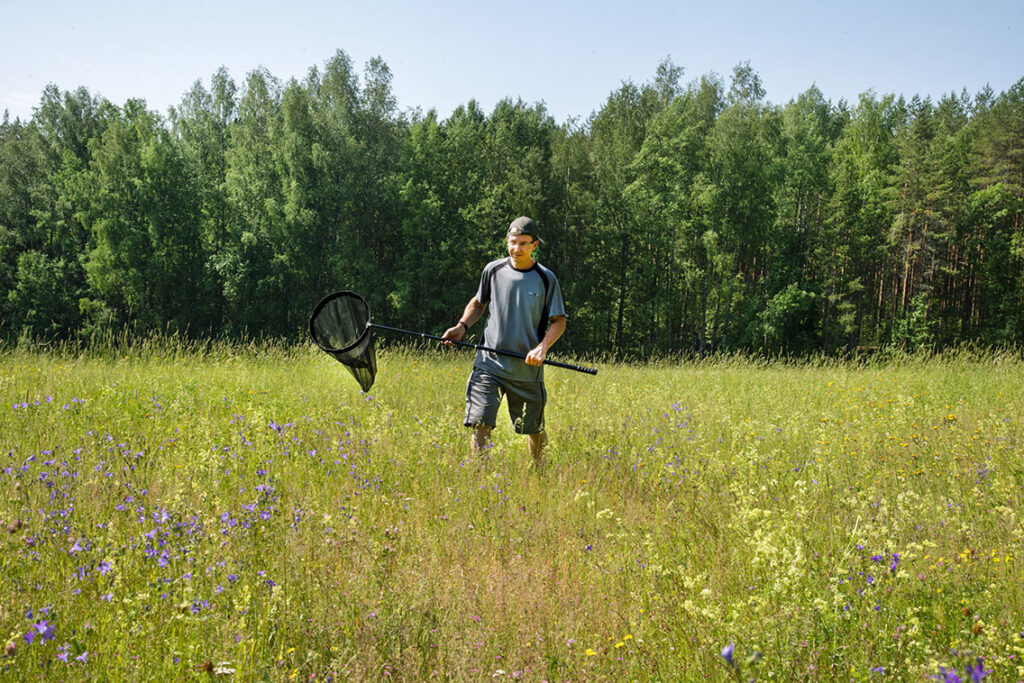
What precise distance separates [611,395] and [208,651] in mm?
6273

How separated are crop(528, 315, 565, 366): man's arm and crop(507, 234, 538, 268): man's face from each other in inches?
17.2

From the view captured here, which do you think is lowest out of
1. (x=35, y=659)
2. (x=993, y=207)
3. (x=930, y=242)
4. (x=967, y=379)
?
(x=35, y=659)

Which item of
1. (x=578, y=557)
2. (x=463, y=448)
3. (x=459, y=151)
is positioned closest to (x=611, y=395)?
(x=463, y=448)

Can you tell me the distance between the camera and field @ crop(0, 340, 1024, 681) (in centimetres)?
219

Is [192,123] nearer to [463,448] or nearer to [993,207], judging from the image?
[463,448]

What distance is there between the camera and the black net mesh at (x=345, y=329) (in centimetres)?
486

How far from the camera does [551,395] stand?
27.0 feet

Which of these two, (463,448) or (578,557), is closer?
(578,557)

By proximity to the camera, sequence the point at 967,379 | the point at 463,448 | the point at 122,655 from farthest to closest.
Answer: the point at 967,379 → the point at 463,448 → the point at 122,655

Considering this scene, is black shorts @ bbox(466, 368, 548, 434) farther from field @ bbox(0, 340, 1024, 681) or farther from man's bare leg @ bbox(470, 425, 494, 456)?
field @ bbox(0, 340, 1024, 681)

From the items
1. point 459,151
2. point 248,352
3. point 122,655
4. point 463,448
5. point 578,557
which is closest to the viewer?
point 122,655

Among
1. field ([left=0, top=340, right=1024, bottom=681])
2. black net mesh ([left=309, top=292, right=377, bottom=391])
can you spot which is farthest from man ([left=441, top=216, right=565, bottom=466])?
black net mesh ([left=309, top=292, right=377, bottom=391])

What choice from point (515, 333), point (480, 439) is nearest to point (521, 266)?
point (515, 333)

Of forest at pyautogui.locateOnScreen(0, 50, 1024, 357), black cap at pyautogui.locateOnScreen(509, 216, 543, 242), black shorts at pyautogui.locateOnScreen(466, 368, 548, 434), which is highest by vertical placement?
forest at pyautogui.locateOnScreen(0, 50, 1024, 357)
